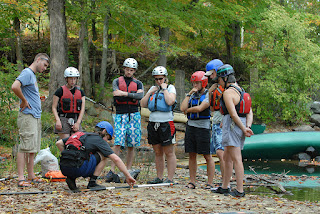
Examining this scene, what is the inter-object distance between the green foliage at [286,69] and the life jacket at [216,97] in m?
12.2

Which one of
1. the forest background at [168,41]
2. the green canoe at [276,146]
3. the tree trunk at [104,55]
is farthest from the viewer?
the tree trunk at [104,55]

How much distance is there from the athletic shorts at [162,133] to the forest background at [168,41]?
23.0 ft

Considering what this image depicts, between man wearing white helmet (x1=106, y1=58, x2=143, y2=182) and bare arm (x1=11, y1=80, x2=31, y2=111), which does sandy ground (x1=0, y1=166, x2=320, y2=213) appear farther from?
bare arm (x1=11, y1=80, x2=31, y2=111)

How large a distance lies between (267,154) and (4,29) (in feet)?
37.7

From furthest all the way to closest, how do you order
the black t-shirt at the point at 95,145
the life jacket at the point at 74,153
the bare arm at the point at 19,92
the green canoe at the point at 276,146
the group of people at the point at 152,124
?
the green canoe at the point at 276,146 < the bare arm at the point at 19,92 < the group of people at the point at 152,124 < the black t-shirt at the point at 95,145 < the life jacket at the point at 74,153

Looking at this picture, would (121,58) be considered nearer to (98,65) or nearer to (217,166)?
(98,65)

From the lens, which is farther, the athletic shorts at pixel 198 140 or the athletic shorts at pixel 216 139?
the athletic shorts at pixel 216 139

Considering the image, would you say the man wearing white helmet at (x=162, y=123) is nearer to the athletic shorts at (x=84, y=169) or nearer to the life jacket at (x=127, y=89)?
the life jacket at (x=127, y=89)

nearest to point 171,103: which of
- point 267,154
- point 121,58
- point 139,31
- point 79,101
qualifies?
point 79,101

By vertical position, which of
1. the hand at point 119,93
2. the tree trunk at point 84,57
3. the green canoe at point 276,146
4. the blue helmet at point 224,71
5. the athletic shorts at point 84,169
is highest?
the tree trunk at point 84,57

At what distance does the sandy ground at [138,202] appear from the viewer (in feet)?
15.6

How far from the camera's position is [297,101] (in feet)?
61.9

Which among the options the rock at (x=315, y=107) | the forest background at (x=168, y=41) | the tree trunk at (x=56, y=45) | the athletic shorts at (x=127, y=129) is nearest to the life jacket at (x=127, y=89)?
the athletic shorts at (x=127, y=129)

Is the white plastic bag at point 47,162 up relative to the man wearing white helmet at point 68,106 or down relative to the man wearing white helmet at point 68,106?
down
